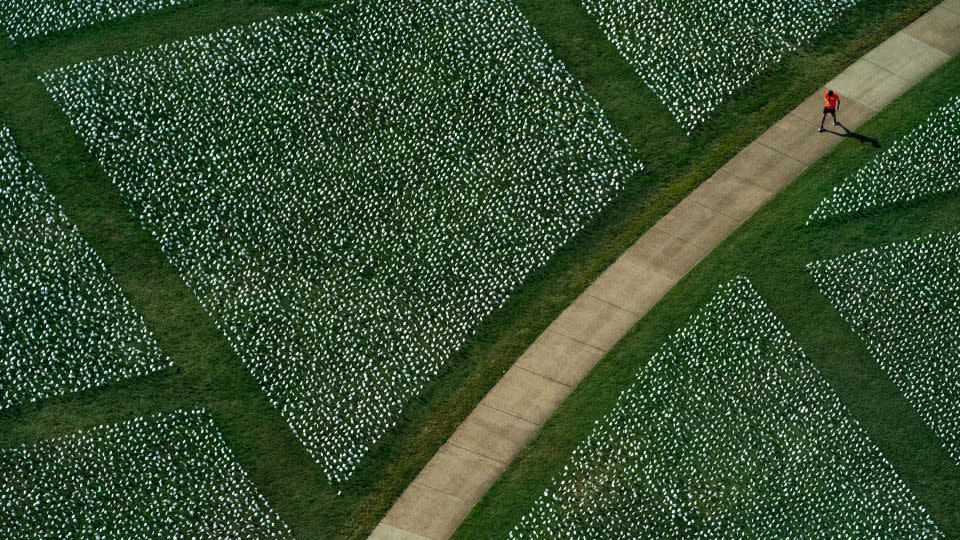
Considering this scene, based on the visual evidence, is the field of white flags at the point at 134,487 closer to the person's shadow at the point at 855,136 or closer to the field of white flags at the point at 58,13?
the field of white flags at the point at 58,13

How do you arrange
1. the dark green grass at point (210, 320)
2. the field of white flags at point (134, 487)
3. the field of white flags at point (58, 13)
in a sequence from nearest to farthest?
the field of white flags at point (134, 487) → the dark green grass at point (210, 320) → the field of white flags at point (58, 13)

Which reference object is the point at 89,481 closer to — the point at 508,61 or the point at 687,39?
the point at 508,61

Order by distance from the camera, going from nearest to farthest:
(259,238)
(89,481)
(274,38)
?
1. (89,481)
2. (259,238)
3. (274,38)

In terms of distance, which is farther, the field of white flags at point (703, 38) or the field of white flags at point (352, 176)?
the field of white flags at point (703, 38)

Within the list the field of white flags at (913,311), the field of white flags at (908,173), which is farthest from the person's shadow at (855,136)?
the field of white flags at (913,311)

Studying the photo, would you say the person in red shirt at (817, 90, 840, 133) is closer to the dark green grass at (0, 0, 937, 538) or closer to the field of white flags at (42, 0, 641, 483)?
the dark green grass at (0, 0, 937, 538)

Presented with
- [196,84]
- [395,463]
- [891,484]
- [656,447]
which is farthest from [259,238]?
[891,484]
